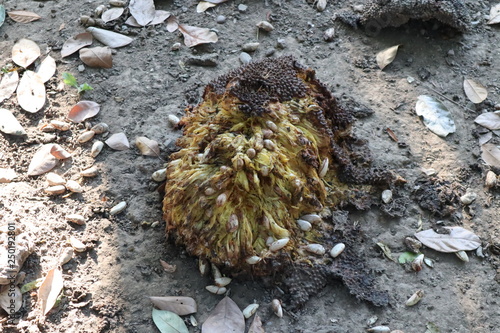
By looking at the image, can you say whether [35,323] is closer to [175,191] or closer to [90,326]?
[90,326]

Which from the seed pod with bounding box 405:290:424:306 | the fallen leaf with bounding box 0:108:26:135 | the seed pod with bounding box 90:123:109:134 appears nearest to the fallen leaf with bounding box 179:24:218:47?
the seed pod with bounding box 90:123:109:134

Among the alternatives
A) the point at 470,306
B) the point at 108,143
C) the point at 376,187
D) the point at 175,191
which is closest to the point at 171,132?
the point at 108,143

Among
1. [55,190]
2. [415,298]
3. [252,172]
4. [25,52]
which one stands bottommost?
[415,298]

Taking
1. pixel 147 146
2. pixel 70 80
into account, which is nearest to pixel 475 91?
pixel 147 146

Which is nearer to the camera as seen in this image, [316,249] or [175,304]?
[175,304]

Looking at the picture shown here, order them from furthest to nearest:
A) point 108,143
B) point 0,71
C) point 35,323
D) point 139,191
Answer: point 0,71 < point 108,143 < point 139,191 < point 35,323

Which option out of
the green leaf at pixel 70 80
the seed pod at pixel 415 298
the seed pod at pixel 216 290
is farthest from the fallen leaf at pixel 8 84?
the seed pod at pixel 415 298

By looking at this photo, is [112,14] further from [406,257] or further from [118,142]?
[406,257]
